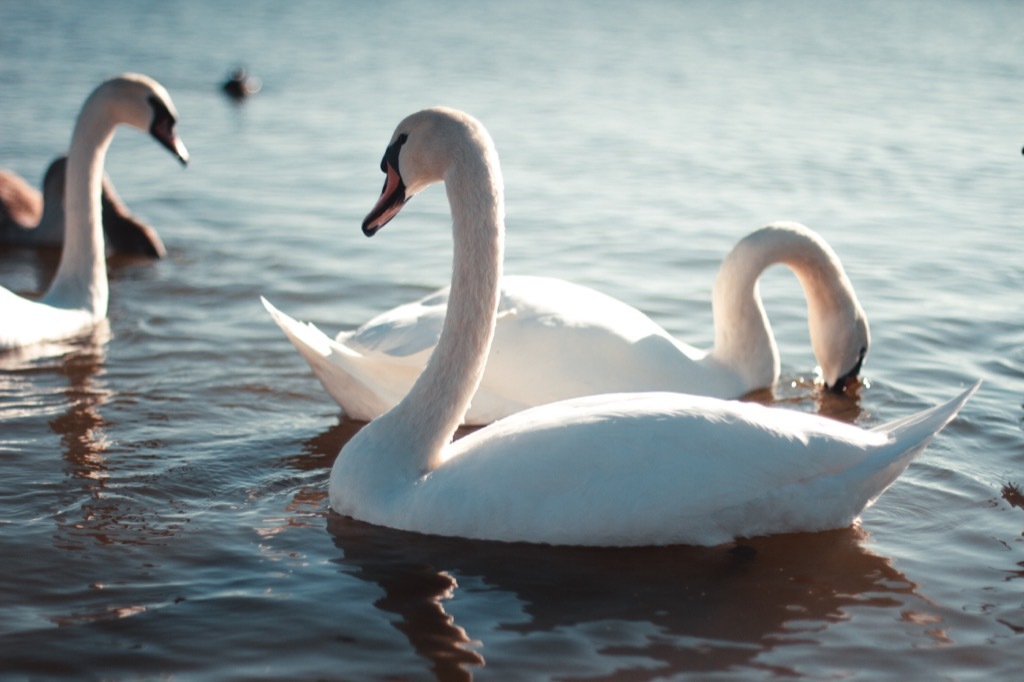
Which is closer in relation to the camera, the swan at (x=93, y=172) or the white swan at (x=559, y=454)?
the white swan at (x=559, y=454)

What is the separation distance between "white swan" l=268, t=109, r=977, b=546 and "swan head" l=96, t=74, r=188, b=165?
4.08 m

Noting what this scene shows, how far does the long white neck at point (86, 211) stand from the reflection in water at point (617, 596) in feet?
13.0

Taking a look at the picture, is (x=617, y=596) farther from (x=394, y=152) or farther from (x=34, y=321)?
(x=34, y=321)

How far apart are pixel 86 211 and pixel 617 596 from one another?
5457 mm

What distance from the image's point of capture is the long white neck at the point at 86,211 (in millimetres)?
8953

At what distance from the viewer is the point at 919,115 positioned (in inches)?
697

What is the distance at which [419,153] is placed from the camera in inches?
216

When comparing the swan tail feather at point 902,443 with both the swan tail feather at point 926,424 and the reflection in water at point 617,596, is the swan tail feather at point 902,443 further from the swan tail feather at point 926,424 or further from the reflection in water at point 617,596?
the reflection in water at point 617,596

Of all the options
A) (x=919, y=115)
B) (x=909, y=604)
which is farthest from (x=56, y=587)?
(x=919, y=115)

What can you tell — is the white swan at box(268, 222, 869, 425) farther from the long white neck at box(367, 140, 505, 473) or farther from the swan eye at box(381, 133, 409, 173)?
the swan eye at box(381, 133, 409, 173)

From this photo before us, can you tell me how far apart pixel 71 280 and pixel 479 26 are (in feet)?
69.3

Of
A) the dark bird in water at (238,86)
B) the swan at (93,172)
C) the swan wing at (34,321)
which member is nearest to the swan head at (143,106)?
the swan at (93,172)

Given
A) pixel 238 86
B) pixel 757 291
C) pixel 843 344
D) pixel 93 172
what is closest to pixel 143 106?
pixel 93 172

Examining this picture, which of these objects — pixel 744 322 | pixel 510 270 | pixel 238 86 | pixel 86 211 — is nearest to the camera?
pixel 744 322
